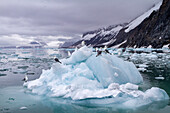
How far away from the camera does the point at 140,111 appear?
606 centimetres

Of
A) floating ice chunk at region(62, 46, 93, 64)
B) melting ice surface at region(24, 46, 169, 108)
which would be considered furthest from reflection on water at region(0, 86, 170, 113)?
floating ice chunk at region(62, 46, 93, 64)

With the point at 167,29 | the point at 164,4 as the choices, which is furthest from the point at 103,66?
the point at 164,4

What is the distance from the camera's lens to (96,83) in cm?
824

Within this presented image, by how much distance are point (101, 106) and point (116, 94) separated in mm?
770

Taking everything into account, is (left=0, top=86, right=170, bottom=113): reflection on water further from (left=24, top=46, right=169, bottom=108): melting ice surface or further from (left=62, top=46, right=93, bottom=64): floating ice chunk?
(left=62, top=46, right=93, bottom=64): floating ice chunk

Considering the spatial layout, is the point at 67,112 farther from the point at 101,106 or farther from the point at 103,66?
the point at 103,66

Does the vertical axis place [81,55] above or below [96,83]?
above

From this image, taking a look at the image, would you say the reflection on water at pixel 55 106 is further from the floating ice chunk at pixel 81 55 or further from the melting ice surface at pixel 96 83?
the floating ice chunk at pixel 81 55

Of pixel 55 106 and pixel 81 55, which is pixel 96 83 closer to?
pixel 81 55

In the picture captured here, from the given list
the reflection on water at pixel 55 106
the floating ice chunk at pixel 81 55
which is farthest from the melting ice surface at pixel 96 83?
the reflection on water at pixel 55 106

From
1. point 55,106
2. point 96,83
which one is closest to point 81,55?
point 96,83

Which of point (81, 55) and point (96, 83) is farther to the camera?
point (81, 55)

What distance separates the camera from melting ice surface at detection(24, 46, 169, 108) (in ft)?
22.8

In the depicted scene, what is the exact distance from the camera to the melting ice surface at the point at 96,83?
694 centimetres
